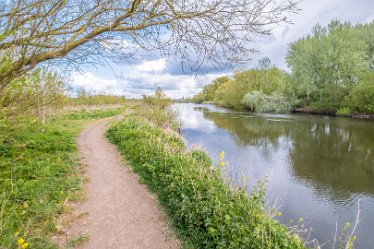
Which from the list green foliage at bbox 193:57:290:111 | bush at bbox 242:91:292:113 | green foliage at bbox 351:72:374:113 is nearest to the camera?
green foliage at bbox 351:72:374:113

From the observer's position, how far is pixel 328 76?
114 ft

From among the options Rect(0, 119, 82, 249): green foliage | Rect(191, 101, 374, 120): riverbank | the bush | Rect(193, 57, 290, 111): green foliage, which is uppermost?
Rect(193, 57, 290, 111): green foliage

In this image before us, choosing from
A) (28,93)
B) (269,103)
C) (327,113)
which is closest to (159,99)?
(269,103)

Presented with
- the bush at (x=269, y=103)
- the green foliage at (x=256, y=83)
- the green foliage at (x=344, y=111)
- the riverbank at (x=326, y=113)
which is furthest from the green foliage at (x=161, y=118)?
the green foliage at (x=256, y=83)

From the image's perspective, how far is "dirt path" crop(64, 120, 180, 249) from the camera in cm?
450

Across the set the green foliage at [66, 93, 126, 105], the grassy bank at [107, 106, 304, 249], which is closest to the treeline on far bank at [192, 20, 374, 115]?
the green foliage at [66, 93, 126, 105]

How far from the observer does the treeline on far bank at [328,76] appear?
31.2 metres

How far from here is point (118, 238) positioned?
457 centimetres

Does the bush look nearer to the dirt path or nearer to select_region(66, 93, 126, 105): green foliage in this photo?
select_region(66, 93, 126, 105): green foliage

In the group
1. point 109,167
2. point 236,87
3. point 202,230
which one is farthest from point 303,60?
point 202,230

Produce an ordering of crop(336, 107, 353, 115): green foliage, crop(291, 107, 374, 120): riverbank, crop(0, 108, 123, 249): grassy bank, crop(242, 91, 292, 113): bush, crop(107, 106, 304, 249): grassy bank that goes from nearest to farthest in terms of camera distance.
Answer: crop(107, 106, 304, 249): grassy bank, crop(0, 108, 123, 249): grassy bank, crop(291, 107, 374, 120): riverbank, crop(336, 107, 353, 115): green foliage, crop(242, 91, 292, 113): bush

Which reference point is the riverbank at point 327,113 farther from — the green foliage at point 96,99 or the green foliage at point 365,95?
the green foliage at point 96,99

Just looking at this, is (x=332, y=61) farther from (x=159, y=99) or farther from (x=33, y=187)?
(x=33, y=187)

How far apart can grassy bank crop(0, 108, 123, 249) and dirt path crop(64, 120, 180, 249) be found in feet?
1.49
